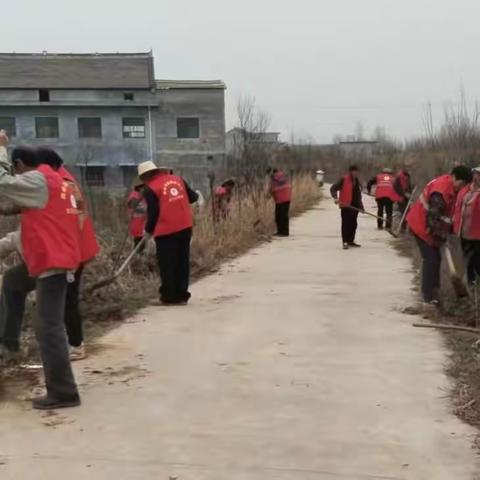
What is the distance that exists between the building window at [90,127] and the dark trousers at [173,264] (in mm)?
38127

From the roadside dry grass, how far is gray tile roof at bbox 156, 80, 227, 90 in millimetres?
27712

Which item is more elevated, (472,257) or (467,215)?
(467,215)

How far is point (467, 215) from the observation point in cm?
832

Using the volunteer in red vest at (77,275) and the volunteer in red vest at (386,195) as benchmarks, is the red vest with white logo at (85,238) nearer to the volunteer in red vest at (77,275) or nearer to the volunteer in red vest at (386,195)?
the volunteer in red vest at (77,275)

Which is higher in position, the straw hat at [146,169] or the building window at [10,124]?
the building window at [10,124]

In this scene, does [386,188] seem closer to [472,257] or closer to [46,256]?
[472,257]

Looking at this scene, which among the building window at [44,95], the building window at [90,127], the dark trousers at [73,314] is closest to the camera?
the dark trousers at [73,314]

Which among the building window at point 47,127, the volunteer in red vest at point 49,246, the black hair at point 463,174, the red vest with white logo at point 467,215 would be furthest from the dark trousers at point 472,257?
the building window at point 47,127

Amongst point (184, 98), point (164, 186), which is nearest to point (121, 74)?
point (184, 98)

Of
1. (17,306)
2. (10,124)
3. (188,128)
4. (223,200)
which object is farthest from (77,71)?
(17,306)

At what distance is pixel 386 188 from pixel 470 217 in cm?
1025

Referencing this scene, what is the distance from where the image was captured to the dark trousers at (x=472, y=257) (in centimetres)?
851

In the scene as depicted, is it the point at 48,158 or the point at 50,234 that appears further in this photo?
Answer: the point at 48,158

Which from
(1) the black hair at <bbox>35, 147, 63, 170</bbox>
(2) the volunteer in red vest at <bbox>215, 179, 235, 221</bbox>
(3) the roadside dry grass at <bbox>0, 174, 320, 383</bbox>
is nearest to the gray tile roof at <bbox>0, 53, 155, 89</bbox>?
(3) the roadside dry grass at <bbox>0, 174, 320, 383</bbox>
